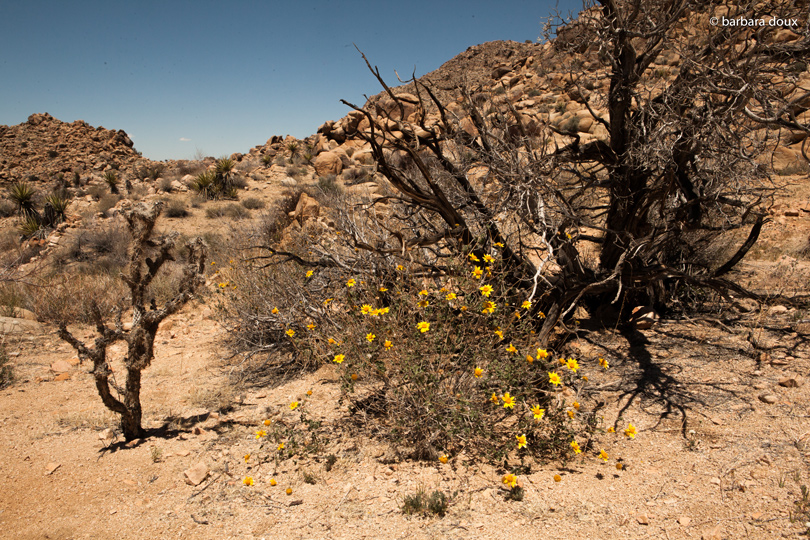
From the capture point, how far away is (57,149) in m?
29.5

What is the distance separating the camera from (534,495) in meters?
2.38

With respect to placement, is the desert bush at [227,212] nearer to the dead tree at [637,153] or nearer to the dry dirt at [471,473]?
the dry dirt at [471,473]

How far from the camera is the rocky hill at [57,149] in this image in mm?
27281

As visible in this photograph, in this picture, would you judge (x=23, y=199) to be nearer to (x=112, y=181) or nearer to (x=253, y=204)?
(x=112, y=181)

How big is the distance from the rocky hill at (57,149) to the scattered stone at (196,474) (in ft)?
95.7

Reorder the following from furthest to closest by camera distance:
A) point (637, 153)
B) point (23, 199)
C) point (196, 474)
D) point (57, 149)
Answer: point (57, 149) → point (23, 199) → point (637, 153) → point (196, 474)

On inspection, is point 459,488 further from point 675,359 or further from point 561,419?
point 675,359

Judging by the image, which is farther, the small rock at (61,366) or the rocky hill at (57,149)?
the rocky hill at (57,149)

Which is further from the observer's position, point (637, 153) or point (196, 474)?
point (637, 153)

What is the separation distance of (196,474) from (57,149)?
3540 cm

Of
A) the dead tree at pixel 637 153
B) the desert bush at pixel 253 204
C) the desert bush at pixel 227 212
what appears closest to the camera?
the dead tree at pixel 637 153

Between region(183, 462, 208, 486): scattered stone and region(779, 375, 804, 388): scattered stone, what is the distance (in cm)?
374

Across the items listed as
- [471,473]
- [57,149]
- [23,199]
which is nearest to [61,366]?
[471,473]

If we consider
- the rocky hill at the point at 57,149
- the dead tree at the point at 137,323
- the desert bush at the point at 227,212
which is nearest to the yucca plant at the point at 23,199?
the desert bush at the point at 227,212
